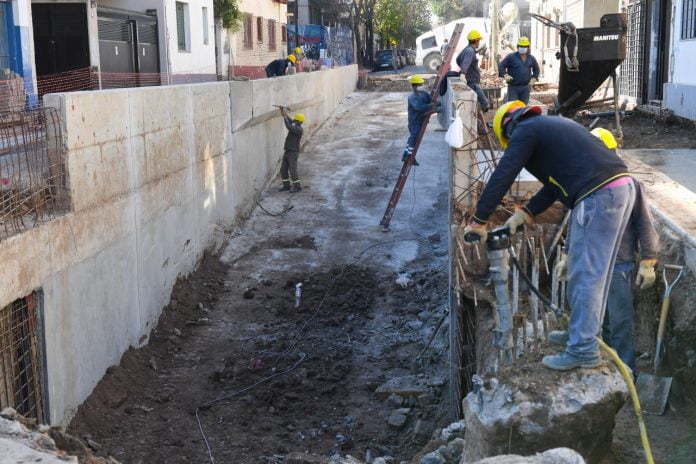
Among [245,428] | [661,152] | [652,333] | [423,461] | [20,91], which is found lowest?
[245,428]

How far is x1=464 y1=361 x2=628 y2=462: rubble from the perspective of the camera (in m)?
4.51

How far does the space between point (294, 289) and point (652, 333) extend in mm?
6684

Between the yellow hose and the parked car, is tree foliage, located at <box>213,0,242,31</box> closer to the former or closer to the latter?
the parked car

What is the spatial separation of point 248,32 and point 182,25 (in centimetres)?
899

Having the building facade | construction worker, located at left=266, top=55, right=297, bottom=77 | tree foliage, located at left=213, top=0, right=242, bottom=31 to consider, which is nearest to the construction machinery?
construction worker, located at left=266, top=55, right=297, bottom=77

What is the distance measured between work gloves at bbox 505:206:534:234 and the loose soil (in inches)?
121

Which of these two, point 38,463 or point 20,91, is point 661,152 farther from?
point 38,463

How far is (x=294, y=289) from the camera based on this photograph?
1242 cm

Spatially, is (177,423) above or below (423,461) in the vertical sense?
below

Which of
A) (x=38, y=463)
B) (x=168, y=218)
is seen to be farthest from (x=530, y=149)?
(x=168, y=218)

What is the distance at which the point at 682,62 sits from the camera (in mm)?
17016

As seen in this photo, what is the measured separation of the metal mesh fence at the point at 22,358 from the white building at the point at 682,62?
1292 cm

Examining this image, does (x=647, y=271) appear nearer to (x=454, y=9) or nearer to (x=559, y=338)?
(x=559, y=338)

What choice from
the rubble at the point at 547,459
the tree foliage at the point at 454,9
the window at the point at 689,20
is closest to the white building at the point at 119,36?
the window at the point at 689,20
